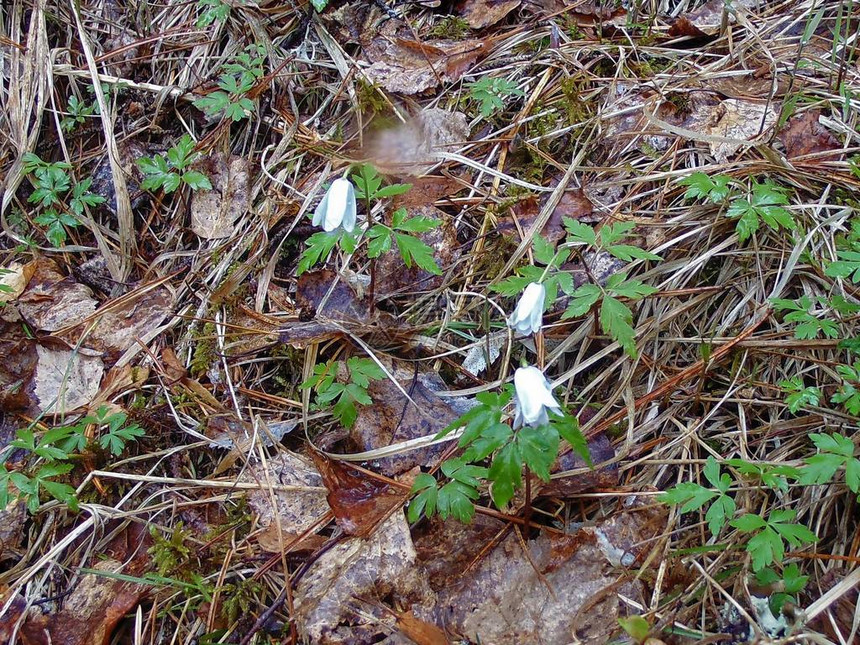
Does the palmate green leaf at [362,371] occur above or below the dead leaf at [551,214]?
below

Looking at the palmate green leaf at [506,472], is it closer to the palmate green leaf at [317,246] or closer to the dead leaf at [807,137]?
the palmate green leaf at [317,246]

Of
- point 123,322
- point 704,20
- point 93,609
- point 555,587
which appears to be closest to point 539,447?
point 555,587

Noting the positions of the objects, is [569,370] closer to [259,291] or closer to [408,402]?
[408,402]

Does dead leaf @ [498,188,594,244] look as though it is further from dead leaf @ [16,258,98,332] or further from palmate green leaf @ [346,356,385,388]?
dead leaf @ [16,258,98,332]

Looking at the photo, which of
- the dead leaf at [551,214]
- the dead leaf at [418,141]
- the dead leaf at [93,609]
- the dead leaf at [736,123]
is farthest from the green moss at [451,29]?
the dead leaf at [93,609]

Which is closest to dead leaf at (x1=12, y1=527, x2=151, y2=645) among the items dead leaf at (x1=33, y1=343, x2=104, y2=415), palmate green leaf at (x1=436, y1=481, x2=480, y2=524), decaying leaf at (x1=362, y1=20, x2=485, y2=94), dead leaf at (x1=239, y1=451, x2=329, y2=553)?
dead leaf at (x1=239, y1=451, x2=329, y2=553)

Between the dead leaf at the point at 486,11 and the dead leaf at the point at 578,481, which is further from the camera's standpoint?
the dead leaf at the point at 486,11

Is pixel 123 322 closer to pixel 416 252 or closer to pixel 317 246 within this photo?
pixel 317 246

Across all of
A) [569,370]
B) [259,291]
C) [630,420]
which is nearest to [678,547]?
[630,420]
